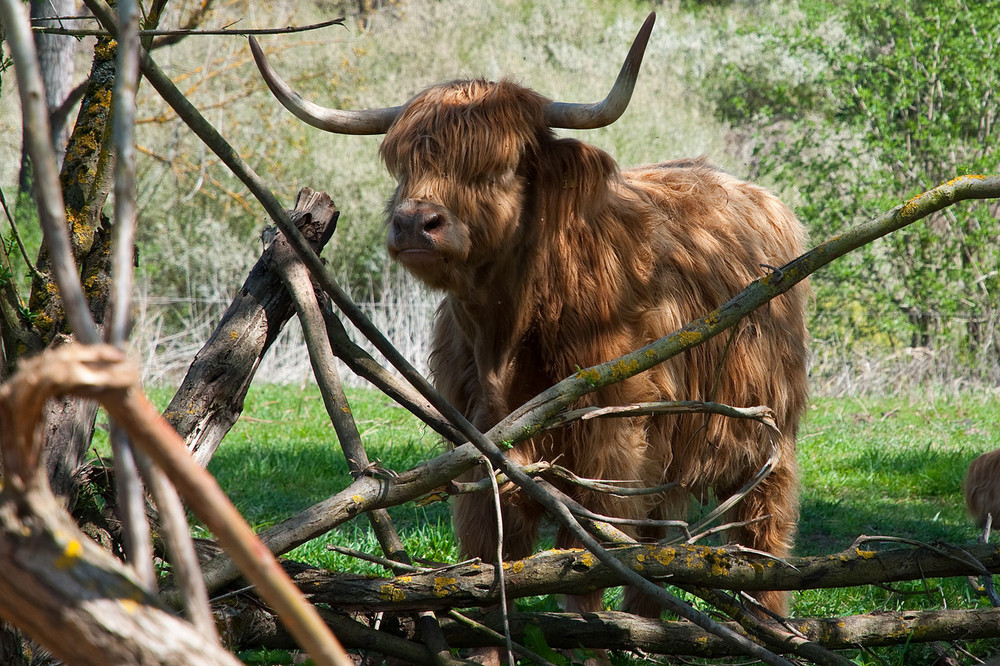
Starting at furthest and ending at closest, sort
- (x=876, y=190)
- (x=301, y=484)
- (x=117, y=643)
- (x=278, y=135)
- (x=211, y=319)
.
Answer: (x=278, y=135), (x=211, y=319), (x=876, y=190), (x=301, y=484), (x=117, y=643)

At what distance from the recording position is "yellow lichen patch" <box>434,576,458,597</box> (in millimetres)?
2850

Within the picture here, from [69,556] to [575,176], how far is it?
3397mm

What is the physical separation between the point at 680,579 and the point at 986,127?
14308 mm

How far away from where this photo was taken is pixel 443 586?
Result: 2.86 m

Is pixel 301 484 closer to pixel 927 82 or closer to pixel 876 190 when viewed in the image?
pixel 876 190

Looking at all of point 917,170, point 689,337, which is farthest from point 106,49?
point 917,170

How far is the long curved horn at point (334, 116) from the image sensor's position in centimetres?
421

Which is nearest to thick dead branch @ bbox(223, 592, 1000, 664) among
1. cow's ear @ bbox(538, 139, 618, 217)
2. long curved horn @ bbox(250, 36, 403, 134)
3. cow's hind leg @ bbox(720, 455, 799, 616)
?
cow's hind leg @ bbox(720, 455, 799, 616)

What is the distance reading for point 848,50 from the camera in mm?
16859

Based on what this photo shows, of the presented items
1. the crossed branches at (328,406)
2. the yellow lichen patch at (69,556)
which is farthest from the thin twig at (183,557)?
the yellow lichen patch at (69,556)

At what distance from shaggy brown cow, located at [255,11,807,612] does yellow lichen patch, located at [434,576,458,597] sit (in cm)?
94

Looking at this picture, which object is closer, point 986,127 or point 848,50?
point 986,127

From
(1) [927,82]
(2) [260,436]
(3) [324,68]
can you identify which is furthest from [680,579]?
(3) [324,68]

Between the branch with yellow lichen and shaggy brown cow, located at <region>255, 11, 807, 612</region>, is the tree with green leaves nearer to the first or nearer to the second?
shaggy brown cow, located at <region>255, 11, 807, 612</region>
